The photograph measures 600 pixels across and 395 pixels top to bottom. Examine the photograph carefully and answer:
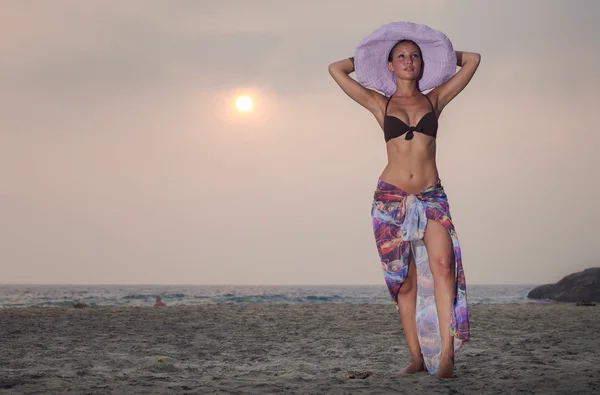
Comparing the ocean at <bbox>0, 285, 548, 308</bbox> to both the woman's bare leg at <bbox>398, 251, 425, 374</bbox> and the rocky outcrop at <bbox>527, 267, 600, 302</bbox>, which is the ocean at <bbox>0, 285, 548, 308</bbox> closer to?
the rocky outcrop at <bbox>527, 267, 600, 302</bbox>

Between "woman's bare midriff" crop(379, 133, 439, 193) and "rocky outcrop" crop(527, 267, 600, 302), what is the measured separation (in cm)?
2644

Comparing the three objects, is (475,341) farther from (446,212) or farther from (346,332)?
(446,212)

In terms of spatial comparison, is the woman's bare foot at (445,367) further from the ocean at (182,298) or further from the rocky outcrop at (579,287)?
the ocean at (182,298)

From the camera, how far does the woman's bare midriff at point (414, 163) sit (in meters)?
6.21

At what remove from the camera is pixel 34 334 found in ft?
34.5

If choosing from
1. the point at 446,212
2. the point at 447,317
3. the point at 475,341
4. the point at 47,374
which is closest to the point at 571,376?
the point at 447,317

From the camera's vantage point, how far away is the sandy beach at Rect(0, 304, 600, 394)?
5.86 m

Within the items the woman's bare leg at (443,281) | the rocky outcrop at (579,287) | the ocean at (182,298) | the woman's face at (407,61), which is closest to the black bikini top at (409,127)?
the woman's face at (407,61)

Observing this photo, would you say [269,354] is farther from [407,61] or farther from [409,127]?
[407,61]

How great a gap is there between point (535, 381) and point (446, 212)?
1.68m

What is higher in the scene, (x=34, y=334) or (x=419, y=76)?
(x=419, y=76)

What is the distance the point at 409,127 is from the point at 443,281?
1458 millimetres

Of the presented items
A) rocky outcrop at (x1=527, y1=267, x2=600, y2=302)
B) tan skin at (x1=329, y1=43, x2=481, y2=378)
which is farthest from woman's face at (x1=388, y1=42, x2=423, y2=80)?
rocky outcrop at (x1=527, y1=267, x2=600, y2=302)

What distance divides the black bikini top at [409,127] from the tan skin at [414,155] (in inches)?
1.9
